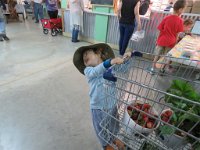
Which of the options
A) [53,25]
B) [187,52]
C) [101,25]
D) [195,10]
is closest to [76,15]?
[101,25]

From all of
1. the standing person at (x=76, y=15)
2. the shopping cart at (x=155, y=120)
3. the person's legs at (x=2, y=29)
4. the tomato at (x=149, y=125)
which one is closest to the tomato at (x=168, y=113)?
the shopping cart at (x=155, y=120)

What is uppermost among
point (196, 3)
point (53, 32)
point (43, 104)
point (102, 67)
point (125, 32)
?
point (196, 3)

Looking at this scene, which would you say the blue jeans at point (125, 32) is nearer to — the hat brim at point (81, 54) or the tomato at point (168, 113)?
the hat brim at point (81, 54)

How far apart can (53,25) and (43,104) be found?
137 inches

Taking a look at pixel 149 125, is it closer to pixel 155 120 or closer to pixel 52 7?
pixel 155 120

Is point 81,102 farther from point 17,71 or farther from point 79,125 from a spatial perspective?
point 17,71

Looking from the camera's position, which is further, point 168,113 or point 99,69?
point 99,69

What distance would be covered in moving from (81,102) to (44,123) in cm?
51

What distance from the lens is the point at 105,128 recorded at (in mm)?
889

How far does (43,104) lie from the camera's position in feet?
6.30

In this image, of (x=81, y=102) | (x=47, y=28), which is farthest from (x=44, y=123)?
(x=47, y=28)

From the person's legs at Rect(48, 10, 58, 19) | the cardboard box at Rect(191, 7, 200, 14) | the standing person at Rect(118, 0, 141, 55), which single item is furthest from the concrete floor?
the cardboard box at Rect(191, 7, 200, 14)

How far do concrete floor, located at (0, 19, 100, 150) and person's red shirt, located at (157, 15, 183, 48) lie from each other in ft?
4.71

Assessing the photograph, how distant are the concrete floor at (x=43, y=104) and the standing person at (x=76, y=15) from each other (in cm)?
109
